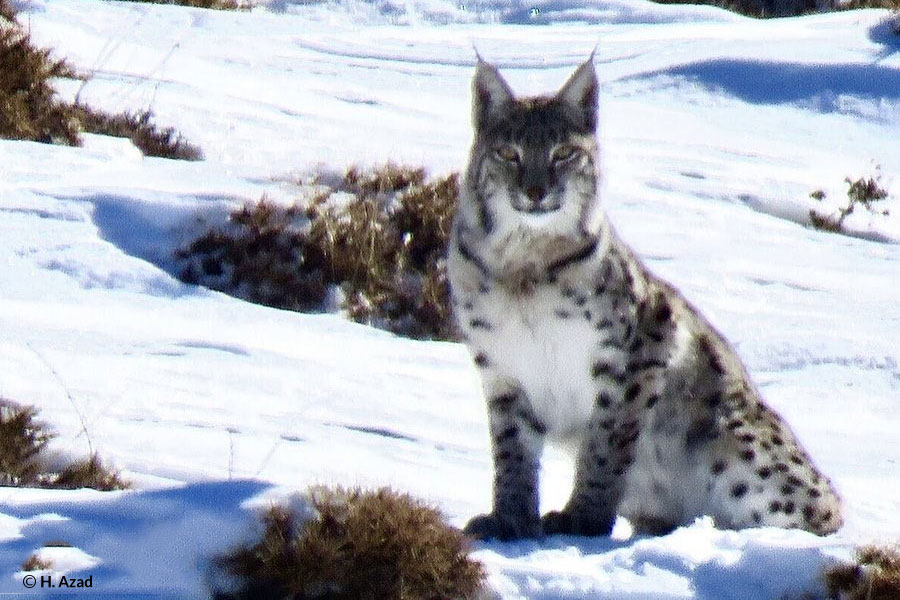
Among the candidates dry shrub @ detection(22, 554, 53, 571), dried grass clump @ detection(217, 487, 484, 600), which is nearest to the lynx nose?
dried grass clump @ detection(217, 487, 484, 600)

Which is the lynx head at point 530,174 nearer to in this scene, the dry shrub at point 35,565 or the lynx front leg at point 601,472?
the lynx front leg at point 601,472

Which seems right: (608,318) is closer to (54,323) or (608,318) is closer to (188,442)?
(188,442)

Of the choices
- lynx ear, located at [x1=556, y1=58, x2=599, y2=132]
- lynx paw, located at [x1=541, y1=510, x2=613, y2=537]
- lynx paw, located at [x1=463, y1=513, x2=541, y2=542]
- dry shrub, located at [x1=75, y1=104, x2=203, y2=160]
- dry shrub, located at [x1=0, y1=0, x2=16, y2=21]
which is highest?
lynx ear, located at [x1=556, y1=58, x2=599, y2=132]

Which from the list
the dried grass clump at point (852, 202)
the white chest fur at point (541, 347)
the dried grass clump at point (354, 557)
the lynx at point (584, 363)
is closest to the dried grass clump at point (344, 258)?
the dried grass clump at point (852, 202)

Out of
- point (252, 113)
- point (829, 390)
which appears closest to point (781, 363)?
point (829, 390)

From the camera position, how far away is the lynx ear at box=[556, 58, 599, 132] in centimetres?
593

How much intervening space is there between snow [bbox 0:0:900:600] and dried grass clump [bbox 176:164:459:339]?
0.20 meters

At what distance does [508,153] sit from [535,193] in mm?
163

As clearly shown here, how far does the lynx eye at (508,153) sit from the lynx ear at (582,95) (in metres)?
0.29

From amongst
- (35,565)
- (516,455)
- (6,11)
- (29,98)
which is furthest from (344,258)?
(35,565)

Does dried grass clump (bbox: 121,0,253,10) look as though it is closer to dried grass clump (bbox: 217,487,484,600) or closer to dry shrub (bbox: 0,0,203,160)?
dry shrub (bbox: 0,0,203,160)

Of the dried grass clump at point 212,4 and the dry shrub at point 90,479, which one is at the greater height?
the dried grass clump at point 212,4

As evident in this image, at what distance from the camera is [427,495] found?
611 cm

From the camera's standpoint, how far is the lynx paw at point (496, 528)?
5805 millimetres
